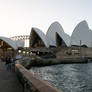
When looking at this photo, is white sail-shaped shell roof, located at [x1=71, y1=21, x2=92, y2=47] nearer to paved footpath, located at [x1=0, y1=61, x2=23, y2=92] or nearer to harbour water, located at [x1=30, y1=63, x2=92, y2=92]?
harbour water, located at [x1=30, y1=63, x2=92, y2=92]

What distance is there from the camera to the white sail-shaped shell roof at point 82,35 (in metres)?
59.2

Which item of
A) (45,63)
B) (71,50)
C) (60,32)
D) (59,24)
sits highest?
(59,24)

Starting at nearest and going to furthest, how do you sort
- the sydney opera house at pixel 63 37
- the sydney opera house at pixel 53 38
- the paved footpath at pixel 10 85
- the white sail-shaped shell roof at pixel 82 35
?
the paved footpath at pixel 10 85 < the sydney opera house at pixel 53 38 < the sydney opera house at pixel 63 37 < the white sail-shaped shell roof at pixel 82 35

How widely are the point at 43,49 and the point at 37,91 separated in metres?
49.6

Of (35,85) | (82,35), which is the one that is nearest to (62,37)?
(82,35)

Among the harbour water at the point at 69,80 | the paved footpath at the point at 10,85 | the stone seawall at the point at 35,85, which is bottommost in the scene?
the harbour water at the point at 69,80

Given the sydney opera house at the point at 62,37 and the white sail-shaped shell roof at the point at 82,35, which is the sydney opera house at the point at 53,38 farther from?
the white sail-shaped shell roof at the point at 82,35

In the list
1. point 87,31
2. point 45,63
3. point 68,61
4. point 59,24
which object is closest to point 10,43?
point 45,63

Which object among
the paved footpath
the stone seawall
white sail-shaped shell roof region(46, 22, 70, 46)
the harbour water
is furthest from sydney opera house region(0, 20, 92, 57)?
the stone seawall

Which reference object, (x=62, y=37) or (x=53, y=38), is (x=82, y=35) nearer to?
(x=62, y=37)

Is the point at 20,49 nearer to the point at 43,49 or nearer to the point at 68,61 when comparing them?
the point at 43,49

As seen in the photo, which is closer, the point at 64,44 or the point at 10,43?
the point at 10,43

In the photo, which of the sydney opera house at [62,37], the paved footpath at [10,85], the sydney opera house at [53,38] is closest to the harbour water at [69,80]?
the paved footpath at [10,85]

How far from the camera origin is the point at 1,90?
17.1 ft
